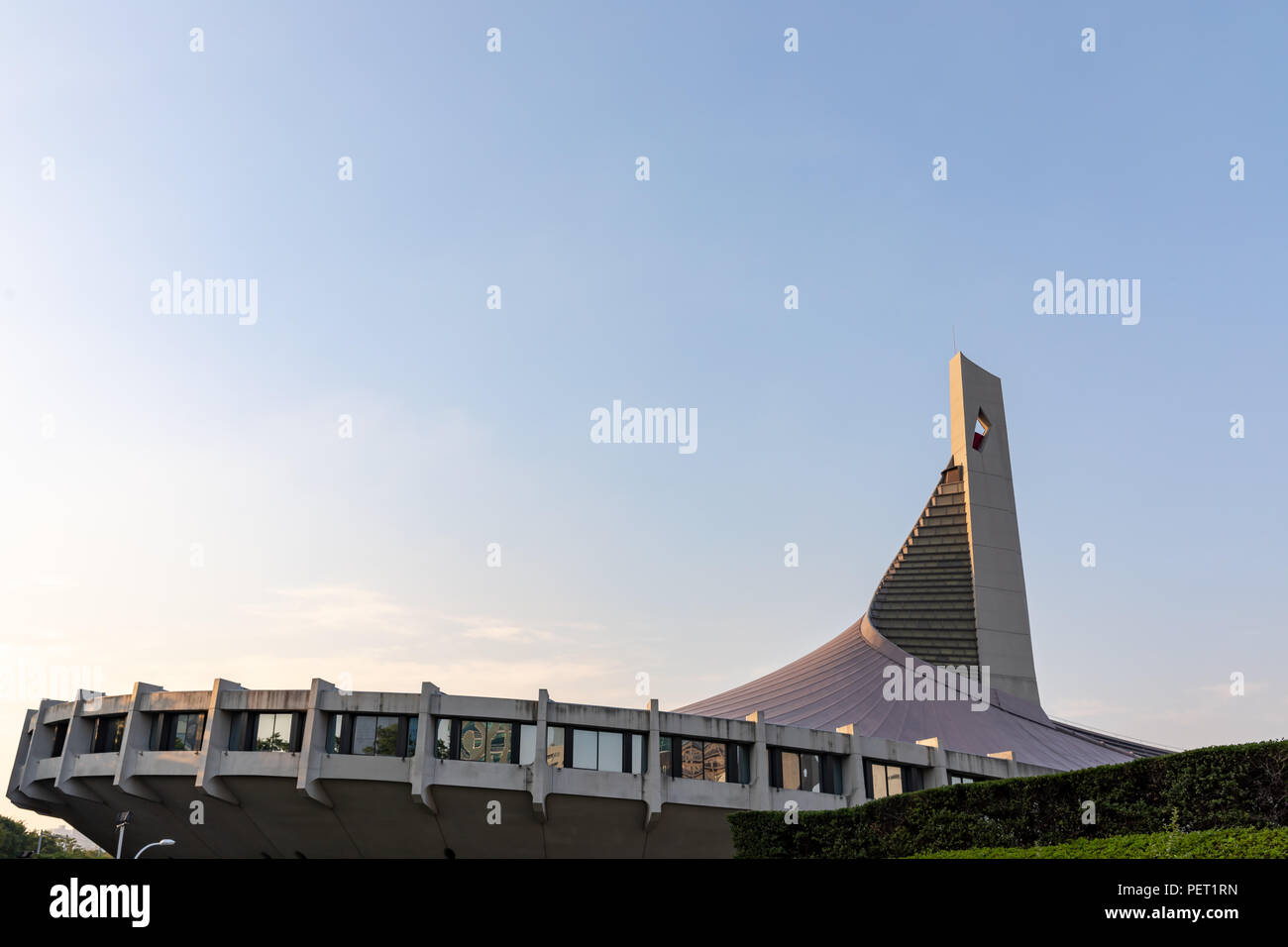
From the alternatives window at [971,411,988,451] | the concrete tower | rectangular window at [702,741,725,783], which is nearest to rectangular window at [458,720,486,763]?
rectangular window at [702,741,725,783]

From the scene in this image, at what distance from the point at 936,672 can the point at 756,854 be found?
35623mm

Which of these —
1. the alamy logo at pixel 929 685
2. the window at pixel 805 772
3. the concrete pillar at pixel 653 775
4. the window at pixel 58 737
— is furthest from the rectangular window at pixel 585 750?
the window at pixel 58 737

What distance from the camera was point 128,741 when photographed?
39062mm

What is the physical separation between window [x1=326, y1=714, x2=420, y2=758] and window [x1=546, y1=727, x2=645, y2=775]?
5095 millimetres

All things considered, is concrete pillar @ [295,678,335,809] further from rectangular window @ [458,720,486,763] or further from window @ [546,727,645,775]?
window @ [546,727,645,775]

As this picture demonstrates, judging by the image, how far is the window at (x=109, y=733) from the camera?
41.5 m

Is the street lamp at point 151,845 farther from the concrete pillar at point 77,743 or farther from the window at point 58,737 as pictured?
the window at point 58,737

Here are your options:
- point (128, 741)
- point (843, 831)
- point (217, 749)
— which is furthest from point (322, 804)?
point (843, 831)

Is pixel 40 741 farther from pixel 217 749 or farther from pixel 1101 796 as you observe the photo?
pixel 1101 796

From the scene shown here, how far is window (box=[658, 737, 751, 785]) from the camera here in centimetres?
3925

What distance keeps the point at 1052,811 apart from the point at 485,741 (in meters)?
21.5

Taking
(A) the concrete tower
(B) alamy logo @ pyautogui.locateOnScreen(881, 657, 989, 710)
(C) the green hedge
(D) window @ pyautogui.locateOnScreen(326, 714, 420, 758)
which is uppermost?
(A) the concrete tower

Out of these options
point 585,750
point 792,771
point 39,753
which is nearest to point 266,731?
point 585,750

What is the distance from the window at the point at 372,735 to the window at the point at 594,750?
510cm
